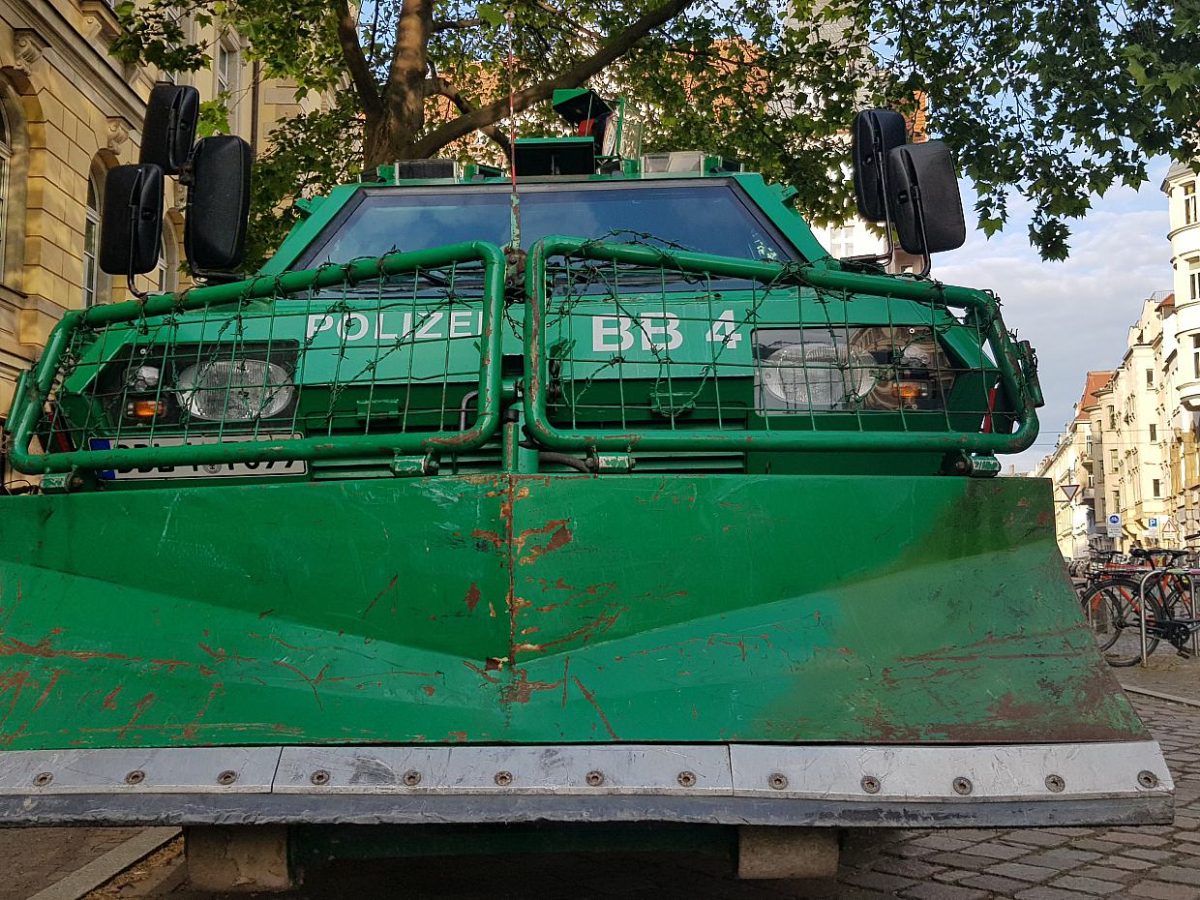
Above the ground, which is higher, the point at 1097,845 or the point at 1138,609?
the point at 1138,609

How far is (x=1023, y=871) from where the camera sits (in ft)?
14.6

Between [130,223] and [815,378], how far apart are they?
8.32ft

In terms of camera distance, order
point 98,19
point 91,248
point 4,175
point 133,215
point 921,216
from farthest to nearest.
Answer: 1. point 91,248
2. point 98,19
3. point 4,175
4. point 133,215
5. point 921,216

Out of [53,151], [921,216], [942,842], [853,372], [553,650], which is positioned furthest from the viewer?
[53,151]

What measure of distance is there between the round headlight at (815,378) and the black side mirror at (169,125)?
2.28 meters

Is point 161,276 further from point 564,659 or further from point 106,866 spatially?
point 564,659

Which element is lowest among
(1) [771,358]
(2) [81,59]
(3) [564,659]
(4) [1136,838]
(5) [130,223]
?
(4) [1136,838]

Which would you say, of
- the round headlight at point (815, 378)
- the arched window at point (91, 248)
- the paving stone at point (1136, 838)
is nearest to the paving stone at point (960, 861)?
the paving stone at point (1136, 838)

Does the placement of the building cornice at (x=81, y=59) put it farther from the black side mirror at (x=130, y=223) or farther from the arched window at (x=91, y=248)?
the black side mirror at (x=130, y=223)

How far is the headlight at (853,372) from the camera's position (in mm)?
3643

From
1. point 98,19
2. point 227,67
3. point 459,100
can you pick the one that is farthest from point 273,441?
point 227,67

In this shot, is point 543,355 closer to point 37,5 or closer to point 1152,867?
point 1152,867

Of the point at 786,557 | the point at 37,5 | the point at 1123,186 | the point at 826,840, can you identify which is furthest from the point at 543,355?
the point at 37,5

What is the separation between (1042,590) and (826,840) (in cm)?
81
